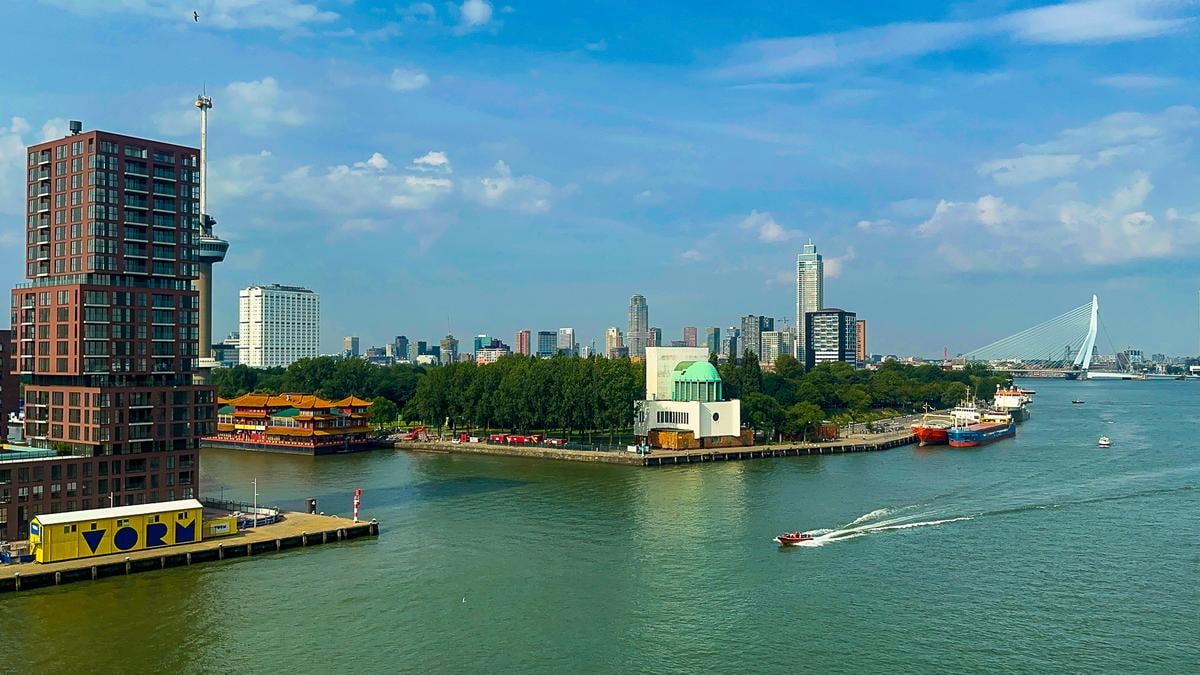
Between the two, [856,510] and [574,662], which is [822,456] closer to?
[856,510]

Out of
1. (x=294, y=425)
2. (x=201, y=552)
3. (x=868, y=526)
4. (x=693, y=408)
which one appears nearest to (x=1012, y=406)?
(x=693, y=408)

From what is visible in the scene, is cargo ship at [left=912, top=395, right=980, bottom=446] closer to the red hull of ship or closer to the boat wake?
the red hull of ship

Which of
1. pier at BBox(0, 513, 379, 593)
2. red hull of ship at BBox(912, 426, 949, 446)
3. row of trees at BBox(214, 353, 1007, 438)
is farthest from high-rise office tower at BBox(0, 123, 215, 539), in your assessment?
red hull of ship at BBox(912, 426, 949, 446)

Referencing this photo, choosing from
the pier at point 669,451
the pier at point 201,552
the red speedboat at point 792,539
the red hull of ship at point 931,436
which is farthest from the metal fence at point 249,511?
the red hull of ship at point 931,436

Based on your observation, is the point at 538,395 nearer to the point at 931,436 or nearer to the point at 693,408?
the point at 693,408

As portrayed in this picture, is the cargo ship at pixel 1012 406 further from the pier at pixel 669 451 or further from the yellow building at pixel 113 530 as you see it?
the yellow building at pixel 113 530

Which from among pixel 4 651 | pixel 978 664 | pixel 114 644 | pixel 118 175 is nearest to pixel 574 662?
pixel 978 664
